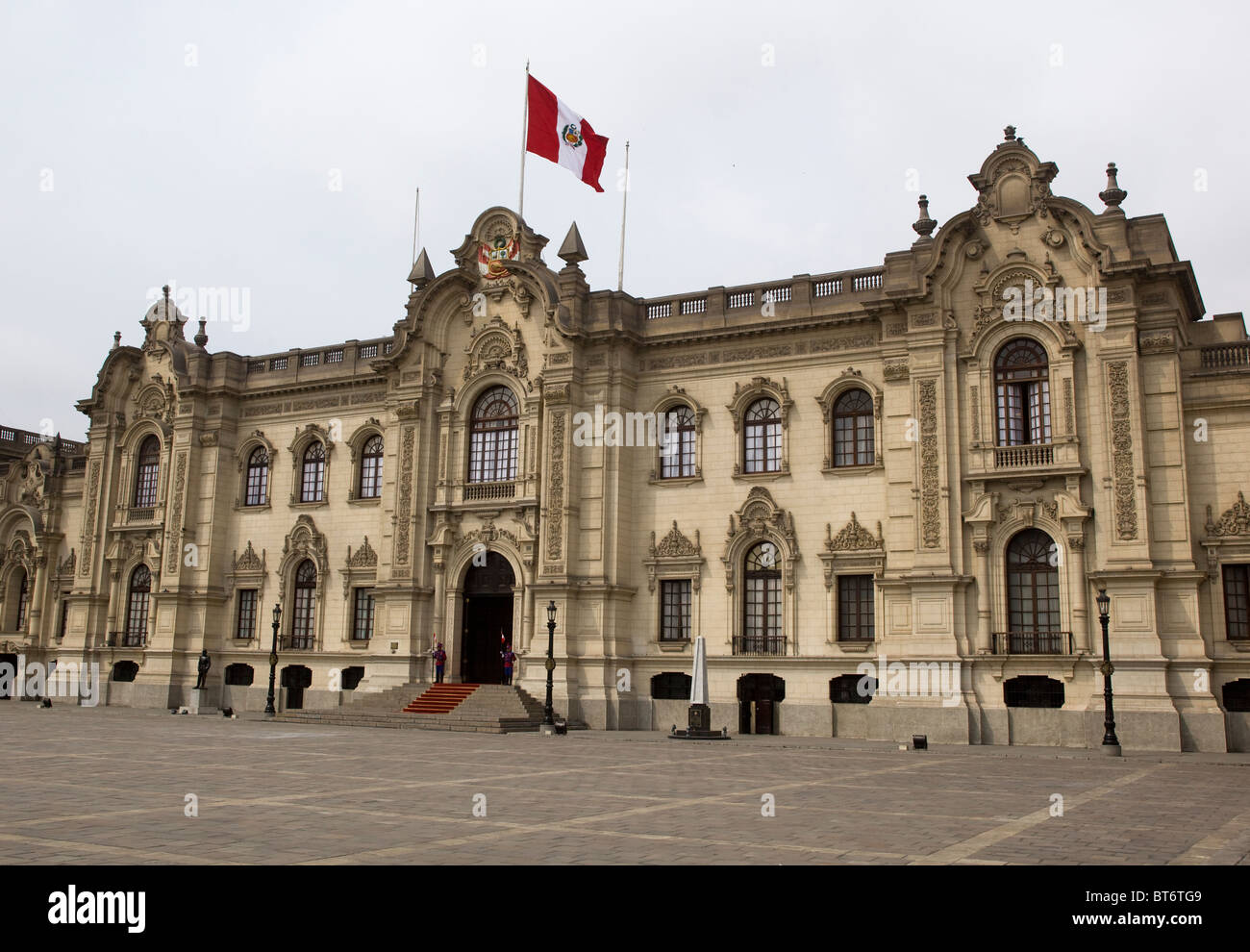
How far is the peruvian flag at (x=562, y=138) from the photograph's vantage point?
122 ft

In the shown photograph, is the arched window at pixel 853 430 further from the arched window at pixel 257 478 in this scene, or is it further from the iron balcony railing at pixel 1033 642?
the arched window at pixel 257 478

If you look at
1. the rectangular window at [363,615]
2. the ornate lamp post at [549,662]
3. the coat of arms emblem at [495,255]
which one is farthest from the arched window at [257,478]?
the ornate lamp post at [549,662]

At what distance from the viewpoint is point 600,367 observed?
121 ft

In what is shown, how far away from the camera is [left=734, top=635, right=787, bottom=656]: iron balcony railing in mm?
33781

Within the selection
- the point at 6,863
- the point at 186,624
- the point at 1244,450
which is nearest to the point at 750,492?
the point at 1244,450

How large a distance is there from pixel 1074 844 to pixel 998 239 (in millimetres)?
23573

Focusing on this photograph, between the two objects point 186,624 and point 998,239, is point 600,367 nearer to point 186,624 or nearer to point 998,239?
point 998,239

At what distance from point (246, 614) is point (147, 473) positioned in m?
7.94

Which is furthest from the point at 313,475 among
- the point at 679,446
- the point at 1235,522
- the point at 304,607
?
the point at 1235,522

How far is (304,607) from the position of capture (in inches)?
1665

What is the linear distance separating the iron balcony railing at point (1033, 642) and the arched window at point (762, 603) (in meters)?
6.41

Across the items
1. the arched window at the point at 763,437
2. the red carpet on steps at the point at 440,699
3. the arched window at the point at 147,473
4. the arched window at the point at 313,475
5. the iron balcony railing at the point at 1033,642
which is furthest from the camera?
the arched window at the point at 147,473

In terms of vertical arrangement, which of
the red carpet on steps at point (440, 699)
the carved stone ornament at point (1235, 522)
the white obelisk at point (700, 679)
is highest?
the carved stone ornament at point (1235, 522)

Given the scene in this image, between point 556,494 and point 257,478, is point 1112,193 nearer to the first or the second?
point 556,494
